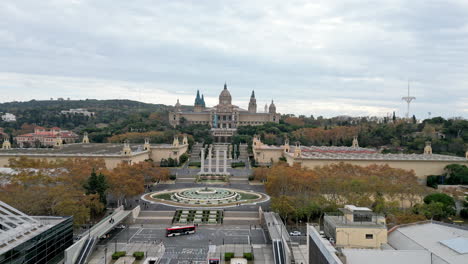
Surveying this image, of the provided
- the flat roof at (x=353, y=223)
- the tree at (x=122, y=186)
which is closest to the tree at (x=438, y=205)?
the flat roof at (x=353, y=223)

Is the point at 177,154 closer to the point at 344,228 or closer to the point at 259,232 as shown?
the point at 259,232

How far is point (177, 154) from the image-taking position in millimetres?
76812

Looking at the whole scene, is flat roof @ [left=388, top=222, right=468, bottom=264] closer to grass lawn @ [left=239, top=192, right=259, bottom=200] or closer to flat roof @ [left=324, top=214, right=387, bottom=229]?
flat roof @ [left=324, top=214, right=387, bottom=229]

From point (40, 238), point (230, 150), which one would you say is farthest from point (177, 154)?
point (40, 238)

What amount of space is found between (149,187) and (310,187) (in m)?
24.5

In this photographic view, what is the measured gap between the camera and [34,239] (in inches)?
973

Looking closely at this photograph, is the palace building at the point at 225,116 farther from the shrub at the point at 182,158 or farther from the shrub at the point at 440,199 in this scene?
the shrub at the point at 440,199

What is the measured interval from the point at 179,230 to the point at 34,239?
1361 centimetres

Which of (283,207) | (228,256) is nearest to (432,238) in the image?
(228,256)

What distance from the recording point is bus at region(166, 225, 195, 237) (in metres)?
35.3

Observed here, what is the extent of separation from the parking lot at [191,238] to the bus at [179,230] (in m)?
0.46

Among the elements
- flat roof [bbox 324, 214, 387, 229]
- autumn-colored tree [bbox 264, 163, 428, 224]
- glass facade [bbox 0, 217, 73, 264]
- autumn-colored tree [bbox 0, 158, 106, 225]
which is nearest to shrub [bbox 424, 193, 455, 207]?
autumn-colored tree [bbox 264, 163, 428, 224]

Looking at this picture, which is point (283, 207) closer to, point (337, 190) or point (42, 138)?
point (337, 190)

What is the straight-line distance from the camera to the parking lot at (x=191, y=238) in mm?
30336
